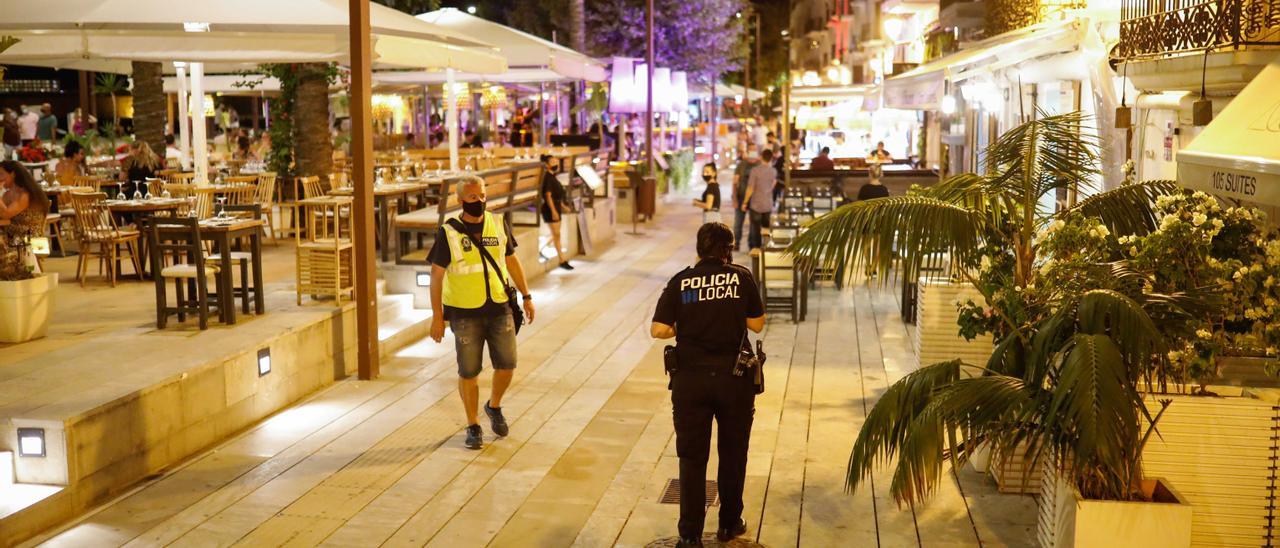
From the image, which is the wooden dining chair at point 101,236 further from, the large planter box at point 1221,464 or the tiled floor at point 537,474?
the large planter box at point 1221,464

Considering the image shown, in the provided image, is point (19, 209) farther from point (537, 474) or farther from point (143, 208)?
point (537, 474)

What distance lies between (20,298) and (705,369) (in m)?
5.72

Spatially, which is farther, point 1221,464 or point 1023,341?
point 1023,341

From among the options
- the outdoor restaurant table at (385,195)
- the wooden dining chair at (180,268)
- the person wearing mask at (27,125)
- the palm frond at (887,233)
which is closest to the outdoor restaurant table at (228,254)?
the wooden dining chair at (180,268)

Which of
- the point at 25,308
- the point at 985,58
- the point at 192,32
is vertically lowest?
the point at 25,308

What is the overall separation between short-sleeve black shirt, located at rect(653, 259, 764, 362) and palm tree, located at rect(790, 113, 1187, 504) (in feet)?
1.20

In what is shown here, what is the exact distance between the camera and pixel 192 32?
1056 centimetres

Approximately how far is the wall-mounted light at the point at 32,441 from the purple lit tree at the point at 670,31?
3163cm

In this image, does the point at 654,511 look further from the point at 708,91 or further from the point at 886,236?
the point at 708,91

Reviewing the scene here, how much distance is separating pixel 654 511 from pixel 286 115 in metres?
13.4

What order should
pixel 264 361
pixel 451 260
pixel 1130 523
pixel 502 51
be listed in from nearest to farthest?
pixel 1130 523, pixel 451 260, pixel 264 361, pixel 502 51

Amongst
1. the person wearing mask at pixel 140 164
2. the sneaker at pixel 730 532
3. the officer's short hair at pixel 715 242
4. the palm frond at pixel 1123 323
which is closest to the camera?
the palm frond at pixel 1123 323

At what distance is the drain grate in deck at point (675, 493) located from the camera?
741cm

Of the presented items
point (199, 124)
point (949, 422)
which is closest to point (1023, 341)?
point (949, 422)
